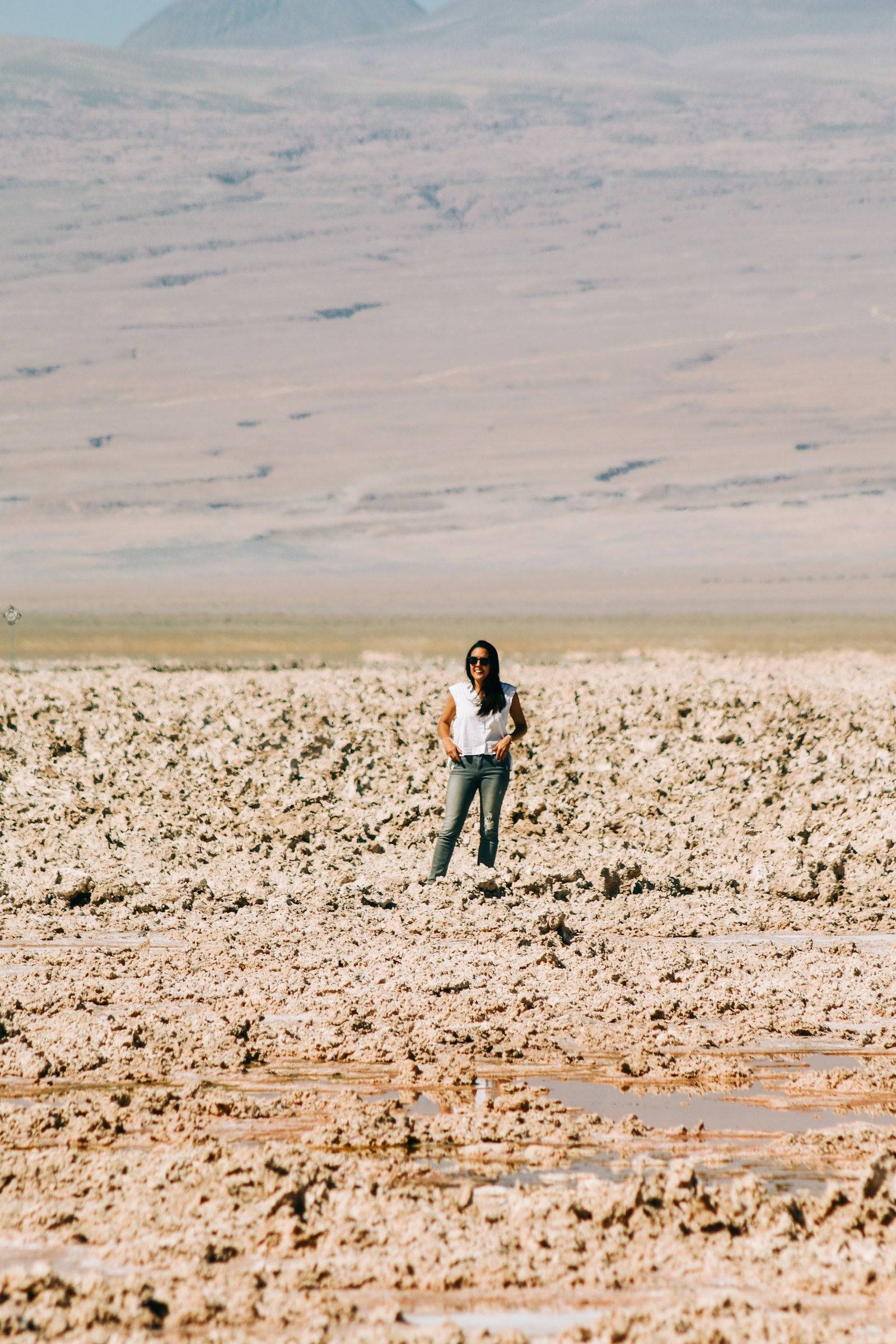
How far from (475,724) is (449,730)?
0.59ft

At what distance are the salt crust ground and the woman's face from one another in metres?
1.18

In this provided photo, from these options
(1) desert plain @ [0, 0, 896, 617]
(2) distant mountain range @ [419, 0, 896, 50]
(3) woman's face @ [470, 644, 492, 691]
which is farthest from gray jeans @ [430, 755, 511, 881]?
(2) distant mountain range @ [419, 0, 896, 50]

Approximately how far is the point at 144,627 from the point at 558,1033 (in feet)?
100

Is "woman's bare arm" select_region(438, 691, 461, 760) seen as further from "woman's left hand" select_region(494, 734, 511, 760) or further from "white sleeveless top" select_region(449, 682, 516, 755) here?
"woman's left hand" select_region(494, 734, 511, 760)

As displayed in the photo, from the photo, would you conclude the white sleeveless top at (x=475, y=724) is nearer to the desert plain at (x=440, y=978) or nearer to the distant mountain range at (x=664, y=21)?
the desert plain at (x=440, y=978)

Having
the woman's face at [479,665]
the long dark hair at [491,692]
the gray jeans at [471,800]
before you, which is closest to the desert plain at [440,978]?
the gray jeans at [471,800]

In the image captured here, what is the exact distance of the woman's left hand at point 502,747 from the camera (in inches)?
297

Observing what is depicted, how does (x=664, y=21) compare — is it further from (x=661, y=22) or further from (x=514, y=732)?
(x=514, y=732)

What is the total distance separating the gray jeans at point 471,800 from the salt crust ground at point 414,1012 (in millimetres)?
241

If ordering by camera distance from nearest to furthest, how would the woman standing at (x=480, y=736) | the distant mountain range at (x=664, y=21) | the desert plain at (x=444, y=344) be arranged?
1. the woman standing at (x=480, y=736)
2. the desert plain at (x=444, y=344)
3. the distant mountain range at (x=664, y=21)

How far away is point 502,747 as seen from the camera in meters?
7.55

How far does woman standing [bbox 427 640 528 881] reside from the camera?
7543 mm

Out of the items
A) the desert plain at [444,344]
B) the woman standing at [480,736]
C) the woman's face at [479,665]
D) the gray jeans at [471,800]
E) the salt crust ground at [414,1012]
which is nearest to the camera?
the salt crust ground at [414,1012]

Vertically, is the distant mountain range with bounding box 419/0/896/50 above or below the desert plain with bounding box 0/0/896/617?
above
